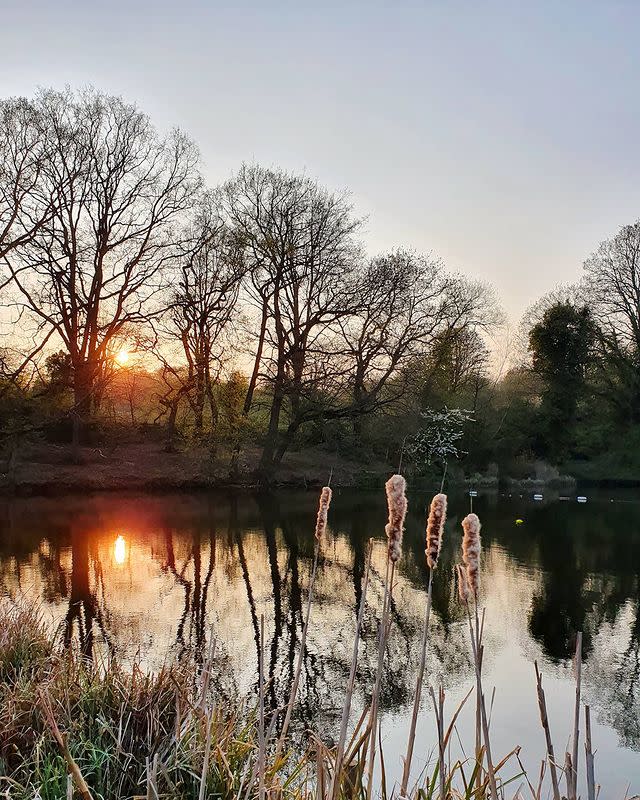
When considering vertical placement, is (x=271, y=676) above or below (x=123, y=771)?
below

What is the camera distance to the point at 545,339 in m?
34.1

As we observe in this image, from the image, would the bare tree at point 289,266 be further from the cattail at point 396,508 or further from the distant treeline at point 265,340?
the cattail at point 396,508

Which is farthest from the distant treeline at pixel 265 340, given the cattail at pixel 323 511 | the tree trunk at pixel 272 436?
the cattail at pixel 323 511

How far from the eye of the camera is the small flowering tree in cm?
3134

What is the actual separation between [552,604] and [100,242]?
20819mm

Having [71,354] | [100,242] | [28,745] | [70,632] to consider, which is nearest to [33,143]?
[100,242]

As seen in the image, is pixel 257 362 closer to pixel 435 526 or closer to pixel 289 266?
pixel 289 266

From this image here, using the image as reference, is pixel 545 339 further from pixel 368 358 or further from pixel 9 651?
pixel 9 651

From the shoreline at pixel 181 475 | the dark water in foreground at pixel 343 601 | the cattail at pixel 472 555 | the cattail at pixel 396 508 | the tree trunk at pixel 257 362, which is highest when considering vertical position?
the tree trunk at pixel 257 362

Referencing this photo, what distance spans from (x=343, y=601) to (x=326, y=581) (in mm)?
1645

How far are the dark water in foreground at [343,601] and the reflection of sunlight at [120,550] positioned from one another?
0.04m

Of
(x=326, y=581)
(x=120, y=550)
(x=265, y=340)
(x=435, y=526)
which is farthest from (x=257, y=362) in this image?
(x=435, y=526)

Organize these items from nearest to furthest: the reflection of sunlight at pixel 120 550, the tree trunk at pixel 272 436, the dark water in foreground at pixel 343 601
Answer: the dark water in foreground at pixel 343 601
the reflection of sunlight at pixel 120 550
the tree trunk at pixel 272 436

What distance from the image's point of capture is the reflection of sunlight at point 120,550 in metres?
14.2
